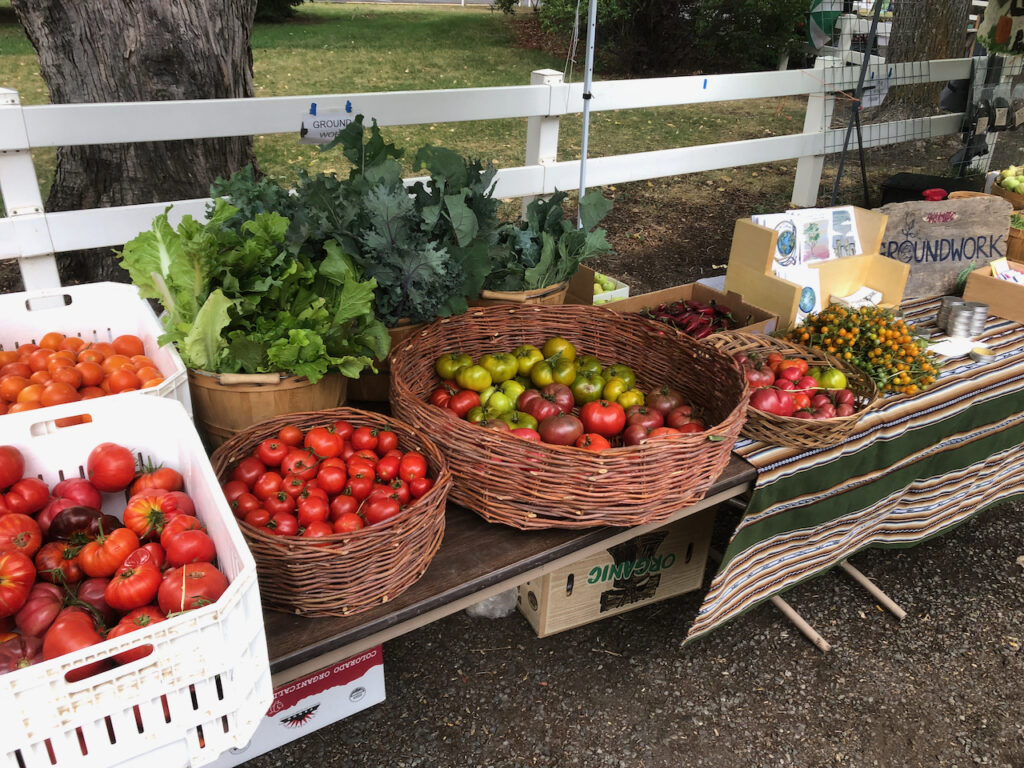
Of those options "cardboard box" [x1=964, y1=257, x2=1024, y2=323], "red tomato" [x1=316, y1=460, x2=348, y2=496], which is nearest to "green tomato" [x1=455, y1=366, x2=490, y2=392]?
A: "red tomato" [x1=316, y1=460, x2=348, y2=496]

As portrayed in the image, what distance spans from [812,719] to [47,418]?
235 cm

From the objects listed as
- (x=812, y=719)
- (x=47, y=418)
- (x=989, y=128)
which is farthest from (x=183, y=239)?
(x=989, y=128)

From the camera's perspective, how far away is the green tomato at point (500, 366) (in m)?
2.26

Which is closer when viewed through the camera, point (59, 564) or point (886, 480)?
point (59, 564)

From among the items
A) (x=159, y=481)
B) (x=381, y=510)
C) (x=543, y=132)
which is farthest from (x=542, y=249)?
(x=543, y=132)

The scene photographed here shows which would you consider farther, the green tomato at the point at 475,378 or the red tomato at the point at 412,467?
the green tomato at the point at 475,378

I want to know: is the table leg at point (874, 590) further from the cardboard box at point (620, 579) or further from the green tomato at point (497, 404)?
the green tomato at point (497, 404)

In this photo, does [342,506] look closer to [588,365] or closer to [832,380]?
[588,365]

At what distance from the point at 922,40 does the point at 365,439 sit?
627cm

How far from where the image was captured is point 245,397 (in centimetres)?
193

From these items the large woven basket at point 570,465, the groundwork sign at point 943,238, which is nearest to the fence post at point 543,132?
the groundwork sign at point 943,238

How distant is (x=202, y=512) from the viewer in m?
1.47

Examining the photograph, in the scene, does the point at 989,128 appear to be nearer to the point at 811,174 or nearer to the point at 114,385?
the point at 811,174

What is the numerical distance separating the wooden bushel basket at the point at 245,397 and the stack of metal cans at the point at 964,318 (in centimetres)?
247
